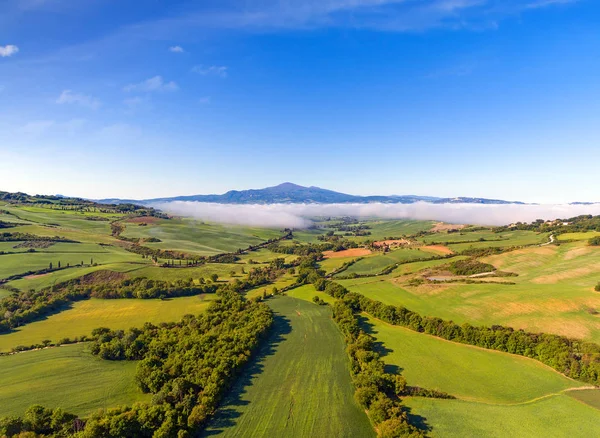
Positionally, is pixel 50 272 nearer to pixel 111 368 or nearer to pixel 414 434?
pixel 111 368

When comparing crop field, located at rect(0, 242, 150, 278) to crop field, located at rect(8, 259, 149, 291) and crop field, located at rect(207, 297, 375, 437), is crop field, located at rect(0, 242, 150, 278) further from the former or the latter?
crop field, located at rect(207, 297, 375, 437)

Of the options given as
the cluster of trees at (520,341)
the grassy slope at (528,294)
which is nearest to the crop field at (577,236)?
the grassy slope at (528,294)

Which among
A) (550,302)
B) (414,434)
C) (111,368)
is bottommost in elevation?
(111,368)

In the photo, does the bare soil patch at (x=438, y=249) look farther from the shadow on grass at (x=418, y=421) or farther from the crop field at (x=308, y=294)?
the shadow on grass at (x=418, y=421)

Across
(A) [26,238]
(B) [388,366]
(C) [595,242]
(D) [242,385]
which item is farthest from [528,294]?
(A) [26,238]

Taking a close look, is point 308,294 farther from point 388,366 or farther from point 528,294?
point 528,294

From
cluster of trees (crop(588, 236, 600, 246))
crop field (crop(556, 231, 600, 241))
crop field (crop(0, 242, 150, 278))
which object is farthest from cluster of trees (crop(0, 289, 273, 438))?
crop field (crop(556, 231, 600, 241))

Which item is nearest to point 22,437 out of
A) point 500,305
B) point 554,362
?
point 554,362
